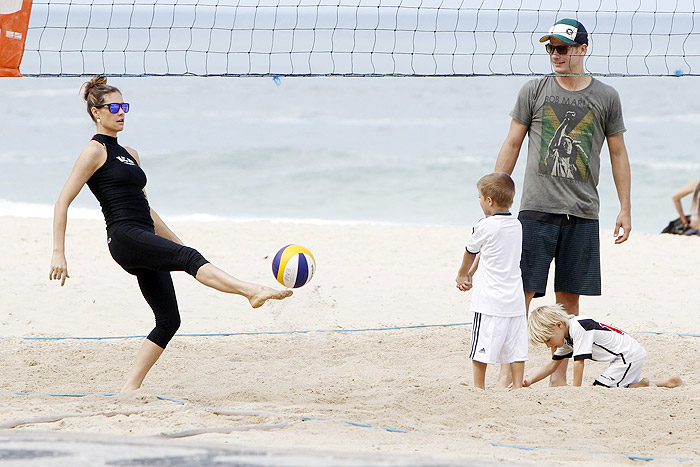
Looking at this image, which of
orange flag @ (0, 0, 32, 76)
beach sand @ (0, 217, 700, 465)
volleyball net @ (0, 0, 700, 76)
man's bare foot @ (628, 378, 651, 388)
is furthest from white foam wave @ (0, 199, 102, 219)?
volleyball net @ (0, 0, 700, 76)

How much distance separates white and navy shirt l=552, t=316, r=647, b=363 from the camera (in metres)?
4.57

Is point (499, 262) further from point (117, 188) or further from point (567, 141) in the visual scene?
point (117, 188)

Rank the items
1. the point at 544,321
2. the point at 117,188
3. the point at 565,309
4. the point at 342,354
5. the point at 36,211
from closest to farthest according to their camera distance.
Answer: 1. the point at 117,188
2. the point at 544,321
3. the point at 565,309
4. the point at 342,354
5. the point at 36,211

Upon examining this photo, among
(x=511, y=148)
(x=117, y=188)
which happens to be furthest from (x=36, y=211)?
(x=511, y=148)

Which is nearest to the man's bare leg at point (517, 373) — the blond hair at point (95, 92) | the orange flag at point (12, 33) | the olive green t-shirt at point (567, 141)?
the olive green t-shirt at point (567, 141)

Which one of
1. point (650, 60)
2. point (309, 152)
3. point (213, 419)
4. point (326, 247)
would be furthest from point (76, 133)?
point (213, 419)

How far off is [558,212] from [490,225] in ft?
1.62

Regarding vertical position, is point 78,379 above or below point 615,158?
below

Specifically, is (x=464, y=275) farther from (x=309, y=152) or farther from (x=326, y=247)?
(x=309, y=152)

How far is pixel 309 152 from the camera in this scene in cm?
1875

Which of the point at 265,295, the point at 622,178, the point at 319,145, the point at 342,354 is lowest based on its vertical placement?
the point at 342,354

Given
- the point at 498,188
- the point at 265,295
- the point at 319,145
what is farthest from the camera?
the point at 319,145

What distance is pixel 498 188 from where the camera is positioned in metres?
4.33

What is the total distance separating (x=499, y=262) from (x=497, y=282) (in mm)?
99
